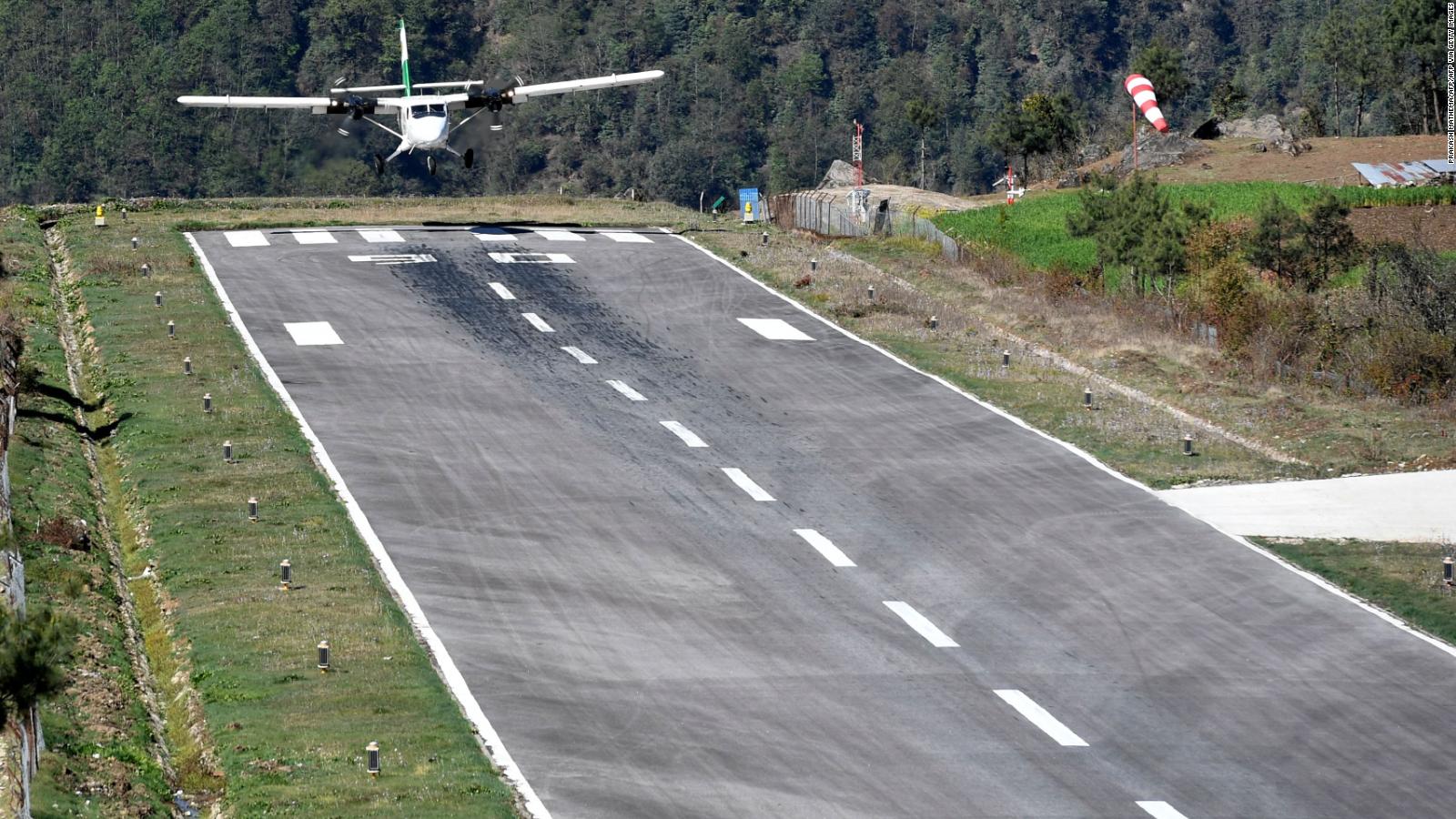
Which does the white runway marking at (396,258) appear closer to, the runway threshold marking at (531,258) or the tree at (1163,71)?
the runway threshold marking at (531,258)

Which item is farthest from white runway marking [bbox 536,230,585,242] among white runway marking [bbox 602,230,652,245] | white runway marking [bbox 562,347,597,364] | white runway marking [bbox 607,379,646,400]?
white runway marking [bbox 607,379,646,400]

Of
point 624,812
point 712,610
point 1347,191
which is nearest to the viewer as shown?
point 624,812

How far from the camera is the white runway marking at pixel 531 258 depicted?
216ft

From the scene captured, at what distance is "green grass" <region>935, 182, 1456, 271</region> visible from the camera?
231ft

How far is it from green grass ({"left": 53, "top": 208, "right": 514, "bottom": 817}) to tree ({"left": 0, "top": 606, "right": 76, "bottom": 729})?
18.4ft

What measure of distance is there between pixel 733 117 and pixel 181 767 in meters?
160

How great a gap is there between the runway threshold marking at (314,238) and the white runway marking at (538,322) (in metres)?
14.5

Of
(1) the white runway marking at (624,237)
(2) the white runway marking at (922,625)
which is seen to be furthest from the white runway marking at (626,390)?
(1) the white runway marking at (624,237)

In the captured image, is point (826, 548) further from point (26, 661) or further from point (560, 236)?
point (560, 236)

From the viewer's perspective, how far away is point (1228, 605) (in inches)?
1328

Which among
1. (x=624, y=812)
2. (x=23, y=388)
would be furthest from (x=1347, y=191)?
(x=624, y=812)

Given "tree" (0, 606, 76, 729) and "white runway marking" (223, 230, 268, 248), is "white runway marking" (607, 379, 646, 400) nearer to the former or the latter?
"white runway marking" (223, 230, 268, 248)

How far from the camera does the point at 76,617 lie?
30328 mm

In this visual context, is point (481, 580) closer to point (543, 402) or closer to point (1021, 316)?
point (543, 402)
